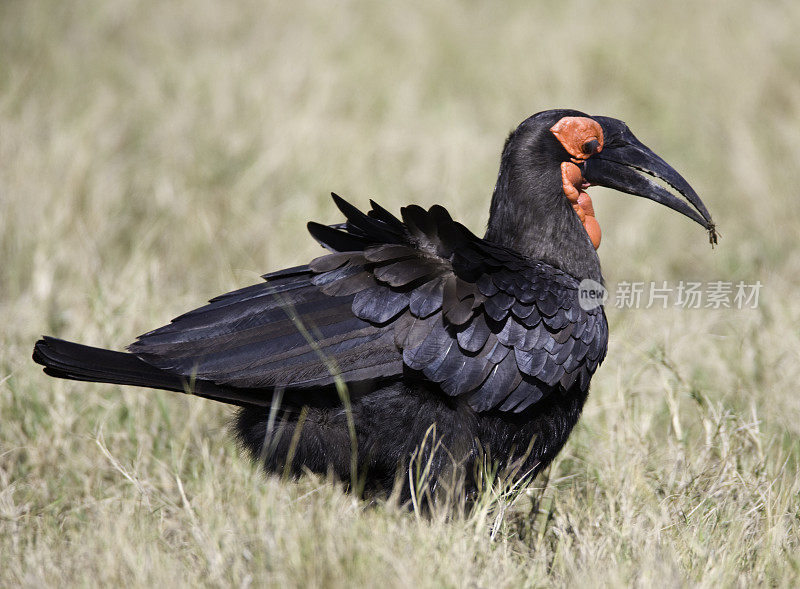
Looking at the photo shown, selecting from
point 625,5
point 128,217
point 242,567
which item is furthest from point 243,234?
point 625,5

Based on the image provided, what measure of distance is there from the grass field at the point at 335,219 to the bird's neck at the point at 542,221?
1.71 feet

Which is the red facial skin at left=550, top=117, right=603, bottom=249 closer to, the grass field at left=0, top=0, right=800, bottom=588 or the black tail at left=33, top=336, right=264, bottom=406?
the grass field at left=0, top=0, right=800, bottom=588

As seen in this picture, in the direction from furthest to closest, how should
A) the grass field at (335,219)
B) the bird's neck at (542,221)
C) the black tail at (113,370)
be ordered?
the bird's neck at (542,221), the black tail at (113,370), the grass field at (335,219)

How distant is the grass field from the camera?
2414 millimetres

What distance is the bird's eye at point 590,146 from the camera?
120 inches

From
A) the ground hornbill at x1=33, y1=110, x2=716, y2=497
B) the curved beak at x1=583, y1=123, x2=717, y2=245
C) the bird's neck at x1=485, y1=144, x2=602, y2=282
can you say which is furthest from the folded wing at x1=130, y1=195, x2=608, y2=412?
the curved beak at x1=583, y1=123, x2=717, y2=245

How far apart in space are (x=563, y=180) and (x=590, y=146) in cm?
14

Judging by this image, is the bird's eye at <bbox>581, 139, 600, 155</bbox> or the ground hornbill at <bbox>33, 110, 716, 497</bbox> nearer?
the ground hornbill at <bbox>33, 110, 716, 497</bbox>

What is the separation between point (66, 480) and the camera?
3.17 meters

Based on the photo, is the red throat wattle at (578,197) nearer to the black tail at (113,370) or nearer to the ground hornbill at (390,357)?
the ground hornbill at (390,357)

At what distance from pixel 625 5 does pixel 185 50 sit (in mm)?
3478

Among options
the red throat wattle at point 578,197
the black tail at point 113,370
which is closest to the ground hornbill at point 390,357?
the black tail at point 113,370

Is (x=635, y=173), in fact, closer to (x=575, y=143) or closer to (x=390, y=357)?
(x=575, y=143)

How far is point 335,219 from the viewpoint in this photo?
4.94 m
